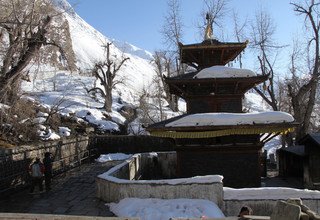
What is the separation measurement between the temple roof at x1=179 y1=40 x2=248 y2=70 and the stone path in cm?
842

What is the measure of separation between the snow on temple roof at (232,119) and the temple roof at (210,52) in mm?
4372

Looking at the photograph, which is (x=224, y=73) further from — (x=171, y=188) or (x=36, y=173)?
(x=36, y=173)

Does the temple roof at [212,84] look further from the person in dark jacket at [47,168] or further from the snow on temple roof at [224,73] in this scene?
the person in dark jacket at [47,168]

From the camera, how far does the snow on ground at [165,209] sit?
1201 cm

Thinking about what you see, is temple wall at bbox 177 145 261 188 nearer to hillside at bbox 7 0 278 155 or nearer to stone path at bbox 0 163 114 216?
stone path at bbox 0 163 114 216

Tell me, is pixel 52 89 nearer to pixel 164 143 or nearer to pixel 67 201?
pixel 164 143

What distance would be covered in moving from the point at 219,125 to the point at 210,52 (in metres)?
5.46

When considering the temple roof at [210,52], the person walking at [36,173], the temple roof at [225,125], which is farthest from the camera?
the temple roof at [210,52]

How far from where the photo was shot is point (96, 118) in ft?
131

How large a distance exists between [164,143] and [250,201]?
19.7m

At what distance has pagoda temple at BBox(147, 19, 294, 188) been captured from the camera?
53.1ft

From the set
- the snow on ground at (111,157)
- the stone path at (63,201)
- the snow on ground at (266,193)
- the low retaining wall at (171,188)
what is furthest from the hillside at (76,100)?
the snow on ground at (266,193)

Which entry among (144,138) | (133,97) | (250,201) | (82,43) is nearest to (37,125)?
(144,138)

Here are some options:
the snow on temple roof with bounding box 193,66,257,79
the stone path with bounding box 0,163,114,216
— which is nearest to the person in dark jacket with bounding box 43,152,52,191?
the stone path with bounding box 0,163,114,216
